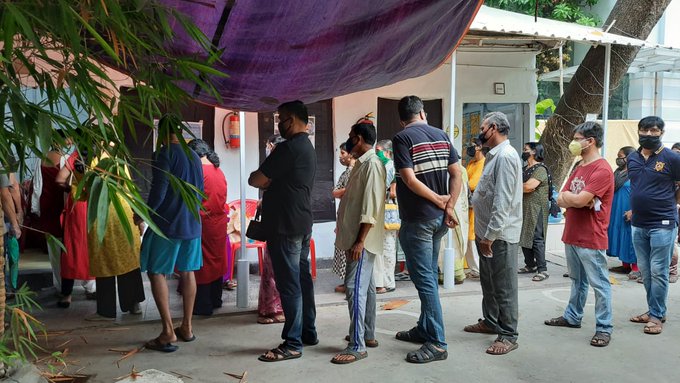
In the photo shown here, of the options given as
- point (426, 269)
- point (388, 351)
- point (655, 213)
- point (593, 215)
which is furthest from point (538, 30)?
point (388, 351)

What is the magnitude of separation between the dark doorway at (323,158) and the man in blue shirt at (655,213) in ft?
11.8

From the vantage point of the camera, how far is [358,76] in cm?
425

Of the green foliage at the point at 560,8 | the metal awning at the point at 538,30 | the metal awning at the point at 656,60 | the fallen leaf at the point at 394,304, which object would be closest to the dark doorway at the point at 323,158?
the fallen leaf at the point at 394,304

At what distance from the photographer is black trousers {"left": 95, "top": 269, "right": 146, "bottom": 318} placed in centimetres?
486

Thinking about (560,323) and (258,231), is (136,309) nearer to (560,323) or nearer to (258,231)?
(258,231)

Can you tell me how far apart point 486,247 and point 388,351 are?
1.06m

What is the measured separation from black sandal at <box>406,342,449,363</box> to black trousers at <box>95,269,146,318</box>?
2.52 m

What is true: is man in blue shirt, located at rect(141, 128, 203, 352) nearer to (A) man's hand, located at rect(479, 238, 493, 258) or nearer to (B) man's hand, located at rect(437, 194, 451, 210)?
(B) man's hand, located at rect(437, 194, 451, 210)

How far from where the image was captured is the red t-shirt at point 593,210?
430 cm

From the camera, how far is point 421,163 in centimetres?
400

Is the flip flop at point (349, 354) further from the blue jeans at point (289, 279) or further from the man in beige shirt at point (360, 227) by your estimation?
the blue jeans at point (289, 279)

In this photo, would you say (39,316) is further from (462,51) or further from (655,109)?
(655,109)

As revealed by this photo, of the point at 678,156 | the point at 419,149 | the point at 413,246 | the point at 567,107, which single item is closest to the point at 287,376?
the point at 413,246

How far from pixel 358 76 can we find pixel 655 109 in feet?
43.4
